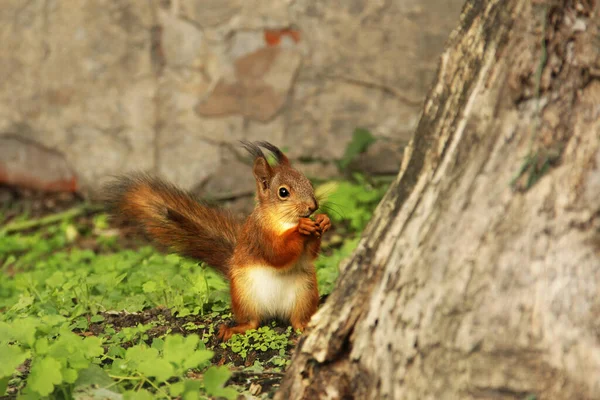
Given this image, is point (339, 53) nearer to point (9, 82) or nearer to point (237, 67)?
point (237, 67)

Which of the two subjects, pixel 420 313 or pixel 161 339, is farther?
pixel 161 339

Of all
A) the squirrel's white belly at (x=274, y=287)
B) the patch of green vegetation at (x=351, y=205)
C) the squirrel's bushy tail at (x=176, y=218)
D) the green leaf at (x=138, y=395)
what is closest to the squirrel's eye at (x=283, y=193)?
the squirrel's white belly at (x=274, y=287)

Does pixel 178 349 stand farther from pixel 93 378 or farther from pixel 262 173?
pixel 262 173

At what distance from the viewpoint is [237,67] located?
5.94 metres

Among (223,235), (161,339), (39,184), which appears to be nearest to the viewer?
(161,339)

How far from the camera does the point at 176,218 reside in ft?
11.8

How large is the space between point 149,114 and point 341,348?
13.4ft

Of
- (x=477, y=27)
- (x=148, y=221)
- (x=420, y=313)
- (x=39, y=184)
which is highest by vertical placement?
Answer: (x=477, y=27)

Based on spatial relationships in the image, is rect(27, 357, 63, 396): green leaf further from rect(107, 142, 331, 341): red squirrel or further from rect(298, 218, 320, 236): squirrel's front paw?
rect(298, 218, 320, 236): squirrel's front paw

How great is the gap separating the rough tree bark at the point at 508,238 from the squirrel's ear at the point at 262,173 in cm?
112

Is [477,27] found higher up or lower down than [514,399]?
higher up

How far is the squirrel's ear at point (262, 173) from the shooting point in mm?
3305

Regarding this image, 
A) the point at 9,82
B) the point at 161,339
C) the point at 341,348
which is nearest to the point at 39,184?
the point at 9,82

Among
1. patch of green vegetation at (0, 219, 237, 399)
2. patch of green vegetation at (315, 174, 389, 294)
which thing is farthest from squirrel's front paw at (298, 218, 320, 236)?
patch of green vegetation at (315, 174, 389, 294)
